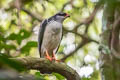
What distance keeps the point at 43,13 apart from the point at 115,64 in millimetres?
4101

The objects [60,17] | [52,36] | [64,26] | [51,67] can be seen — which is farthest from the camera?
[64,26]

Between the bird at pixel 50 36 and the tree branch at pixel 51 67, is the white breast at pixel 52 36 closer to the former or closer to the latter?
the bird at pixel 50 36

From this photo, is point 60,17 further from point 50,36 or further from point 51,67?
point 51,67

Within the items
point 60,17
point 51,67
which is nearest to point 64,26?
point 60,17

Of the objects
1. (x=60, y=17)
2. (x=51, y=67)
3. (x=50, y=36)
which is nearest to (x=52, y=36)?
(x=50, y=36)

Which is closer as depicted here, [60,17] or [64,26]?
[60,17]

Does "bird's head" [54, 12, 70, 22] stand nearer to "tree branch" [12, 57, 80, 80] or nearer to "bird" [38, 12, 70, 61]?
"bird" [38, 12, 70, 61]

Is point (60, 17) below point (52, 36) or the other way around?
the other way around

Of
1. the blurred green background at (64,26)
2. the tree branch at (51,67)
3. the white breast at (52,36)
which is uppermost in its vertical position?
the blurred green background at (64,26)

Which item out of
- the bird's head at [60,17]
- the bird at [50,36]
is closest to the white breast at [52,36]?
the bird at [50,36]

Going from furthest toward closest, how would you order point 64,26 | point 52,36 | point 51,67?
point 64,26 → point 52,36 → point 51,67

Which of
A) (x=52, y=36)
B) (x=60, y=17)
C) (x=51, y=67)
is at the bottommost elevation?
(x=51, y=67)

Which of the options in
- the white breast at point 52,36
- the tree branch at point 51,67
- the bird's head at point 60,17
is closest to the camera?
the tree branch at point 51,67

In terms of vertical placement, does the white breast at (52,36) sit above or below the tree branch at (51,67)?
above
